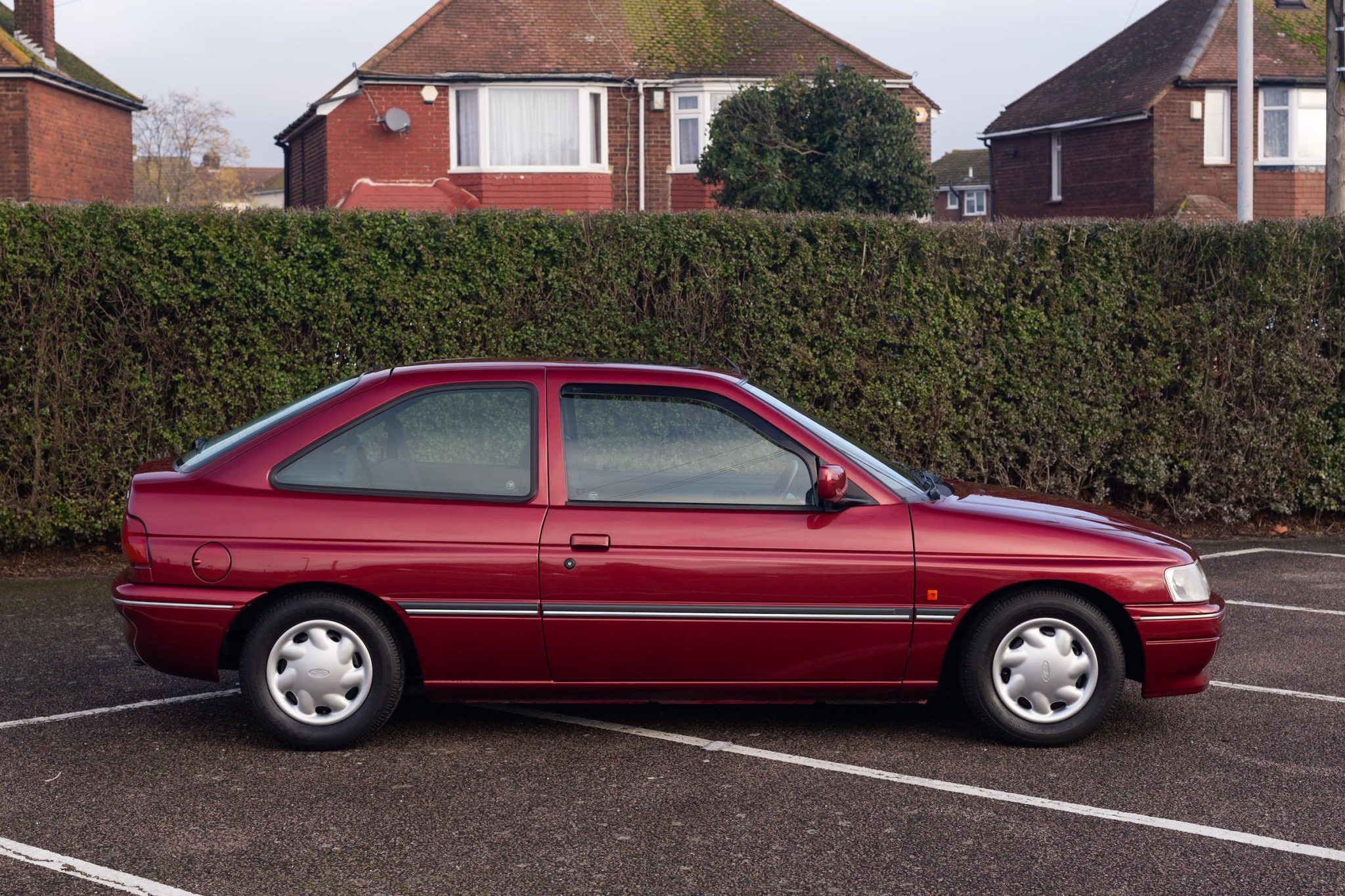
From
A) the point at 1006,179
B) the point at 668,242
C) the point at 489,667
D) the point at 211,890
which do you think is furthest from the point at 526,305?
the point at 1006,179

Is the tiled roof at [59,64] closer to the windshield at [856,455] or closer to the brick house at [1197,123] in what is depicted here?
the brick house at [1197,123]

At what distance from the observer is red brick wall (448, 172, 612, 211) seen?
31.0 m

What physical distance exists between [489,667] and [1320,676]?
4.14m

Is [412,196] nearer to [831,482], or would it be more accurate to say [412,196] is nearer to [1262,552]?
[1262,552]

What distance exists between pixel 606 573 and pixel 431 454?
885 mm

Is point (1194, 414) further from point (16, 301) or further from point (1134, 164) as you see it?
point (1134, 164)

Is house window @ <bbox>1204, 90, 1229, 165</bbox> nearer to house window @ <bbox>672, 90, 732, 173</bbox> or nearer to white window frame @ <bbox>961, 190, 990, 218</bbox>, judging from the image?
house window @ <bbox>672, 90, 732, 173</bbox>

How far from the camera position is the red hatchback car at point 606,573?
5.43 m

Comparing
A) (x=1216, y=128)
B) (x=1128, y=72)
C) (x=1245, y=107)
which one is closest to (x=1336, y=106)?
(x=1245, y=107)

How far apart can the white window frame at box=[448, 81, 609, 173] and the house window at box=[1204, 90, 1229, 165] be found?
1537 cm

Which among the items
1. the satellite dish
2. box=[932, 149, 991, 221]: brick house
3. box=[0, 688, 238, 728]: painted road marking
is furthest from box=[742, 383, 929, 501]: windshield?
box=[932, 149, 991, 221]: brick house

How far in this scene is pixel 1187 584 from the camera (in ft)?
18.6

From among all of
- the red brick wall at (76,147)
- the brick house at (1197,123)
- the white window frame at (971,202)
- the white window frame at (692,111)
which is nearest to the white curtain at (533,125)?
the white window frame at (692,111)

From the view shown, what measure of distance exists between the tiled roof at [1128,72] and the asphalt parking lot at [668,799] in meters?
31.9
